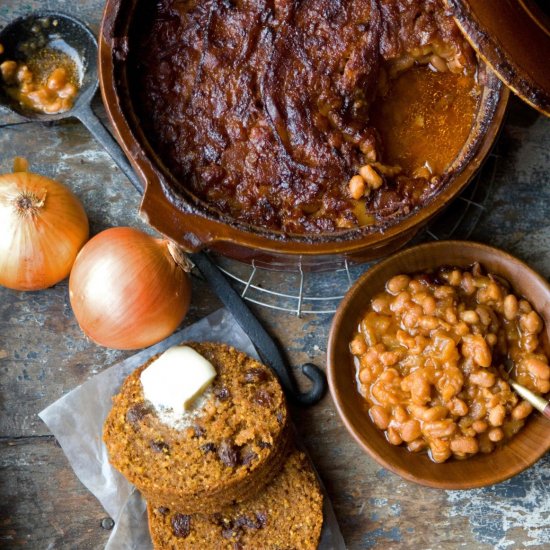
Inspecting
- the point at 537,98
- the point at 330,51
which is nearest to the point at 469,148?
the point at 537,98

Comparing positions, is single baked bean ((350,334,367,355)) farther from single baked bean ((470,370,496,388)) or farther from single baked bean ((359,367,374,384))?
single baked bean ((470,370,496,388))

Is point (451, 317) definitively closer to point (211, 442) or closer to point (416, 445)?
point (416, 445)

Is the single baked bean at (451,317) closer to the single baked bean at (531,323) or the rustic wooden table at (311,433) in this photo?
the single baked bean at (531,323)

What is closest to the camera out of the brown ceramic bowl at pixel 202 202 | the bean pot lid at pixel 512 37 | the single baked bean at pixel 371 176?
the bean pot lid at pixel 512 37

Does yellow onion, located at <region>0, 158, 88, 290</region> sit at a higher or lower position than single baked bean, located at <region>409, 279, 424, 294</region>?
lower

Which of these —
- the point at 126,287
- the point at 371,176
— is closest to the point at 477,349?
the point at 371,176

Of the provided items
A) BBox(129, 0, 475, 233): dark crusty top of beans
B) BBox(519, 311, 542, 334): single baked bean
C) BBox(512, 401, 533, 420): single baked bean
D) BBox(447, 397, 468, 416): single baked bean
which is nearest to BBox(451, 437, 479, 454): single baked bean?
BBox(447, 397, 468, 416): single baked bean

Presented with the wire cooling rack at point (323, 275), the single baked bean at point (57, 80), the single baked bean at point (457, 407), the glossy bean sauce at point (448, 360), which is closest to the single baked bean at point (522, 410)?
the glossy bean sauce at point (448, 360)
